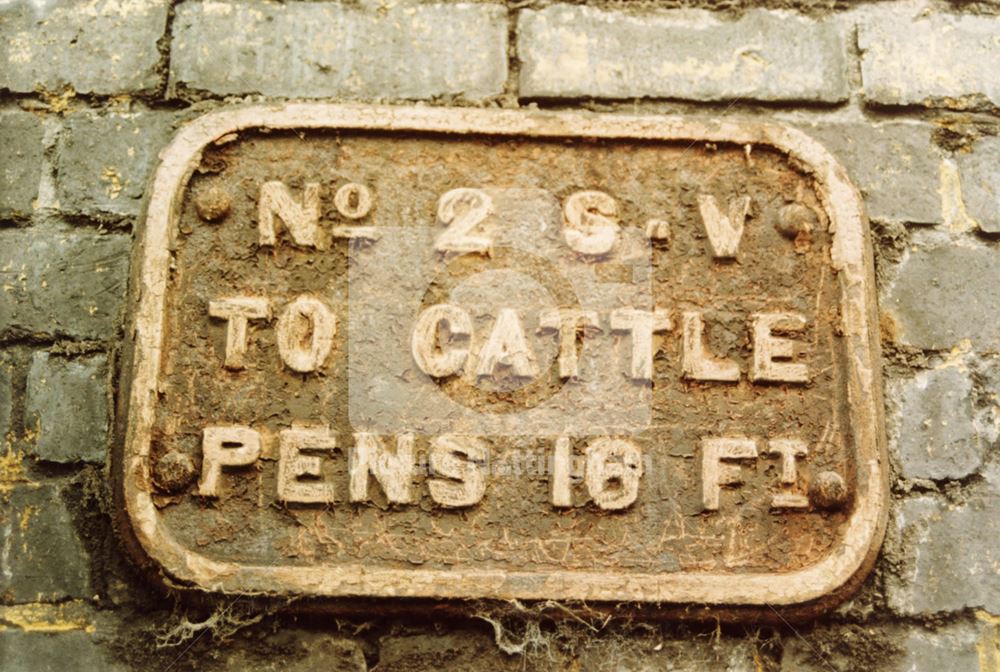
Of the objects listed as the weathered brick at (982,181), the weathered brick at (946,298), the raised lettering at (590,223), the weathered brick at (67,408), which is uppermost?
the weathered brick at (982,181)

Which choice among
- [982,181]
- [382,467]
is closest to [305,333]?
[382,467]

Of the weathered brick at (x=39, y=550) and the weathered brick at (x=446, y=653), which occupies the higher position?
the weathered brick at (x=39, y=550)

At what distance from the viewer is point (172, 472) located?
1.04m

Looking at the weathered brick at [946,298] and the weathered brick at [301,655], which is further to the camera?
the weathered brick at [946,298]

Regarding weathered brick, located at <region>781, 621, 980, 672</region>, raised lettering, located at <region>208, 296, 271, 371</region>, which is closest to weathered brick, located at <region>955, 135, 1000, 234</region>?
weathered brick, located at <region>781, 621, 980, 672</region>

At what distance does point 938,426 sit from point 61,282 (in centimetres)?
120

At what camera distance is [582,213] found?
1133 millimetres

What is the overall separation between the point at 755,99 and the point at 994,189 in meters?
0.37

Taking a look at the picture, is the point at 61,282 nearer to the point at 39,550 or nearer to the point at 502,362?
the point at 39,550

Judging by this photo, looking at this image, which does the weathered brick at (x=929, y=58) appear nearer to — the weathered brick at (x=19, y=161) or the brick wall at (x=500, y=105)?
the brick wall at (x=500, y=105)

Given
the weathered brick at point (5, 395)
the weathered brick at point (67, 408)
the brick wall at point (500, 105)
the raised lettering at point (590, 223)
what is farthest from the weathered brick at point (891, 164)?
the weathered brick at point (5, 395)

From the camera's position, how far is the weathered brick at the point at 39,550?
1.07m

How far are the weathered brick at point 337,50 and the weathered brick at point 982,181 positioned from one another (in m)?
0.68

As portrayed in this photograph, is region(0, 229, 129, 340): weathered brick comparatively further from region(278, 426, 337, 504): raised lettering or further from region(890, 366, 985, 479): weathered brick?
region(890, 366, 985, 479): weathered brick
